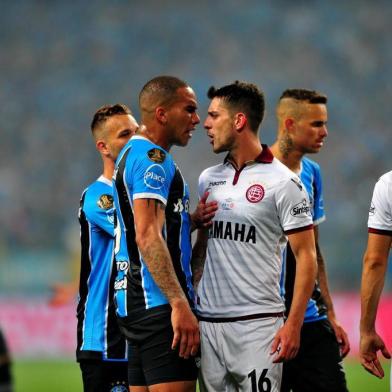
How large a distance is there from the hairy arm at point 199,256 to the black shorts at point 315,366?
124 cm

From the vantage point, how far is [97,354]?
490 cm

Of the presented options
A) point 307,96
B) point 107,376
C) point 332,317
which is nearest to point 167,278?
point 107,376

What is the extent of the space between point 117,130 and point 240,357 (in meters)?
1.82

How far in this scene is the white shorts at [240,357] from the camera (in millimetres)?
4270

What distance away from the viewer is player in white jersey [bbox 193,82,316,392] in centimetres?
429

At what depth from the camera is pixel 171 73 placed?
75.4ft

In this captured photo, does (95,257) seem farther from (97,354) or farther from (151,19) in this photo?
(151,19)

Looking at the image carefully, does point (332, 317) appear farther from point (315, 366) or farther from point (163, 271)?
point (163, 271)

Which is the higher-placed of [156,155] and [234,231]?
[156,155]

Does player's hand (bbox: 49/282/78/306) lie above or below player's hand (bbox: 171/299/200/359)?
below

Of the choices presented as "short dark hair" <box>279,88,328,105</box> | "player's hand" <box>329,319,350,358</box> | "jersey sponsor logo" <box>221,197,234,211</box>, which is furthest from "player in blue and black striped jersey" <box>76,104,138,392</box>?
"short dark hair" <box>279,88,328,105</box>

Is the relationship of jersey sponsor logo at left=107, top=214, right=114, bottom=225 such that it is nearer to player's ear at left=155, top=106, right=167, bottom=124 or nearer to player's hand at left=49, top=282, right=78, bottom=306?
player's ear at left=155, top=106, right=167, bottom=124

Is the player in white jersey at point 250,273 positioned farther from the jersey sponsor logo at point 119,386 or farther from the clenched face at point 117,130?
the clenched face at point 117,130

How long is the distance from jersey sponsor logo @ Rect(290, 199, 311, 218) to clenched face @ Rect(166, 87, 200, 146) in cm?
65
